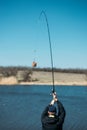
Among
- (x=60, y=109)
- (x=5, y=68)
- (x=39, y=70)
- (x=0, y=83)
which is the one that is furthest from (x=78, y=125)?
(x=5, y=68)

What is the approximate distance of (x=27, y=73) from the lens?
149 metres

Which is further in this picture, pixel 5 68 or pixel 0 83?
pixel 5 68

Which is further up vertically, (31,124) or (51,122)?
(51,122)

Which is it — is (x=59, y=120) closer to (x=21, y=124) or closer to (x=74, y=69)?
(x=21, y=124)

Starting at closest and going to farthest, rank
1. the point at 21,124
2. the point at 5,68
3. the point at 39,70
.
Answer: the point at 21,124
the point at 39,70
the point at 5,68

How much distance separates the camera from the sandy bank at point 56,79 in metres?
144

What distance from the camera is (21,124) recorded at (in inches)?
845

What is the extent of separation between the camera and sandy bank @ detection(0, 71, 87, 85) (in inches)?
5684

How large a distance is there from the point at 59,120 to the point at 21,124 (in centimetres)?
1250

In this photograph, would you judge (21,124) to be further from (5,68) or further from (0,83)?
(5,68)

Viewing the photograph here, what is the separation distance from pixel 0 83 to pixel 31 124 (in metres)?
121

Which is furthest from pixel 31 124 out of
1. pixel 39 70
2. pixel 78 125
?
pixel 39 70

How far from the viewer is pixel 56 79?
151 metres

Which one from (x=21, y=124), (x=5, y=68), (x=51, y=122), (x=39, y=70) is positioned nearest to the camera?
(x=51, y=122)
